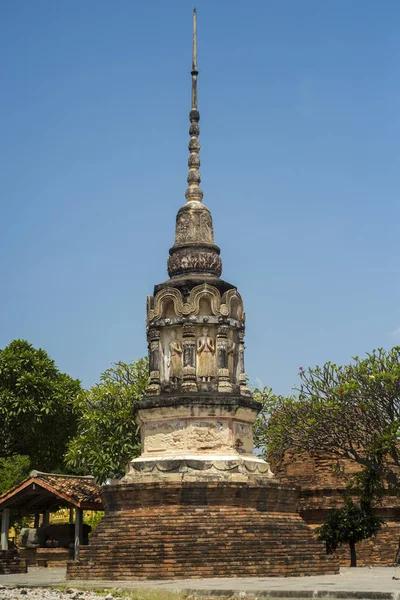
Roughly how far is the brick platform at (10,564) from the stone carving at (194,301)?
824 centimetres

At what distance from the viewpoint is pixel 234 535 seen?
73.2ft

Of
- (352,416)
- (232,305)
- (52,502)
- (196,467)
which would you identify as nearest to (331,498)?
(352,416)

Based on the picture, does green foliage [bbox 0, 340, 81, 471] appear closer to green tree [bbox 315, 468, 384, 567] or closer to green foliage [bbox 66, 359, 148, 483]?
green foliage [bbox 66, 359, 148, 483]

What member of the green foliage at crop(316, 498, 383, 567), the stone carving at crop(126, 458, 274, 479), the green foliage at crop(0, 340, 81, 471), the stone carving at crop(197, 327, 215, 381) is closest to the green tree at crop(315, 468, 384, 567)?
the green foliage at crop(316, 498, 383, 567)

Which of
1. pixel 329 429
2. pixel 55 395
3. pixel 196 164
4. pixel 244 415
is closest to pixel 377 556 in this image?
pixel 329 429

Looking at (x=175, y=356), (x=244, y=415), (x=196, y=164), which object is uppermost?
(x=196, y=164)

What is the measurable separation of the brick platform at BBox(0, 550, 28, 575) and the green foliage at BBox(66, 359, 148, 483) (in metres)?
11.6

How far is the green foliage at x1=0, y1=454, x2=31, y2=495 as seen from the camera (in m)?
43.0

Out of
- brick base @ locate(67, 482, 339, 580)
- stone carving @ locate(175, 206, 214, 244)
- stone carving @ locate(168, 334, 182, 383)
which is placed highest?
stone carving @ locate(175, 206, 214, 244)

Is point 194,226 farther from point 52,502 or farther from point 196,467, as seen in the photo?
point 52,502

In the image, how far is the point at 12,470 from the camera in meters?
43.8

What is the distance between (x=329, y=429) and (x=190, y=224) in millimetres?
10099

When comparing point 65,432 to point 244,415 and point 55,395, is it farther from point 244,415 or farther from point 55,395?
point 244,415

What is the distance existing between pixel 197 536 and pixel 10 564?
275 inches
